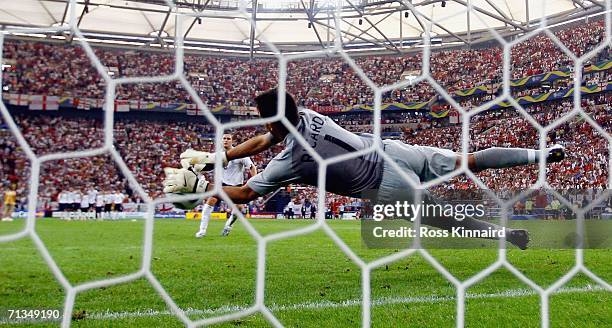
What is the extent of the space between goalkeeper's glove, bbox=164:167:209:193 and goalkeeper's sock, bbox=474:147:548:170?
45cm

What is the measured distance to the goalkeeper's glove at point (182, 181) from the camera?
75 centimetres

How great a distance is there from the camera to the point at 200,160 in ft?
2.49

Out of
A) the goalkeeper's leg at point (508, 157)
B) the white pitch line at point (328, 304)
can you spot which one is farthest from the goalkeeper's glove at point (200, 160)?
the white pitch line at point (328, 304)

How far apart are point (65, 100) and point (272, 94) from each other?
2400 mm

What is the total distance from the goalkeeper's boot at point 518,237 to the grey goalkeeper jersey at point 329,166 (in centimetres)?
41

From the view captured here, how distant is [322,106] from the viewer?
3.58 feet

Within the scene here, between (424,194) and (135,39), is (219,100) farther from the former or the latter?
(135,39)

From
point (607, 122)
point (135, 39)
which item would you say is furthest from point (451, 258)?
point (135, 39)

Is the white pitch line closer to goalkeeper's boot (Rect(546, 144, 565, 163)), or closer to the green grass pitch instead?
the green grass pitch

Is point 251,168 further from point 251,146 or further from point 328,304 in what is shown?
point 328,304

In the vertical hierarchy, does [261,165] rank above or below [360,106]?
below

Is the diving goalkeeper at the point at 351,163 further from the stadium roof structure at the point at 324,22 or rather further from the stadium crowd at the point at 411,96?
the stadium roof structure at the point at 324,22

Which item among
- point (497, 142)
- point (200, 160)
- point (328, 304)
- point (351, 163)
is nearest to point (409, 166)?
point (351, 163)

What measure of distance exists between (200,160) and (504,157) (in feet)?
1.79
